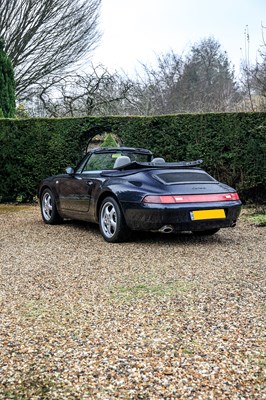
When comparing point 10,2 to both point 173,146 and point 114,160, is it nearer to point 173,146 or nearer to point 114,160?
point 173,146

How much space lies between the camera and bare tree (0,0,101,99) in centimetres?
2089

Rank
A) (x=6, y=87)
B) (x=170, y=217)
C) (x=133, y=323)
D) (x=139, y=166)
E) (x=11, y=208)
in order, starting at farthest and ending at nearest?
(x=6, y=87) < (x=11, y=208) < (x=139, y=166) < (x=170, y=217) < (x=133, y=323)

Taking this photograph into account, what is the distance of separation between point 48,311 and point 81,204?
3777 mm

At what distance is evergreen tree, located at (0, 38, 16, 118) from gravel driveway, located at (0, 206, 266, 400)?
36.3ft

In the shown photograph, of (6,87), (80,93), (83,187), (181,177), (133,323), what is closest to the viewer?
(133,323)

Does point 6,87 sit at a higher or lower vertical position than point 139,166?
higher

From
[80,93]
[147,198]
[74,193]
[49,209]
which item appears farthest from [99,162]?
[80,93]

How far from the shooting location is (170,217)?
5.77 metres

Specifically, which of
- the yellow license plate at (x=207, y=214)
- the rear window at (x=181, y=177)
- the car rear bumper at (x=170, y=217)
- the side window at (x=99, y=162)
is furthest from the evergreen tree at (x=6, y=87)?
the yellow license plate at (x=207, y=214)

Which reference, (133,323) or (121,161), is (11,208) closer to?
(121,161)

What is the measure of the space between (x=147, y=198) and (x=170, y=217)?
38cm

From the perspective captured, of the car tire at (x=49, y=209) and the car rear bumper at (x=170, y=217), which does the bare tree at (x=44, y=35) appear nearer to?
the car tire at (x=49, y=209)

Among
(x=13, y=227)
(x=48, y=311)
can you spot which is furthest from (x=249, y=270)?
(x=13, y=227)

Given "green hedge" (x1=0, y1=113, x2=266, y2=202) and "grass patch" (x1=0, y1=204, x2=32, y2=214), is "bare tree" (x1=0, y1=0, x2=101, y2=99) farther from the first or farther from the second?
"grass patch" (x1=0, y1=204, x2=32, y2=214)
